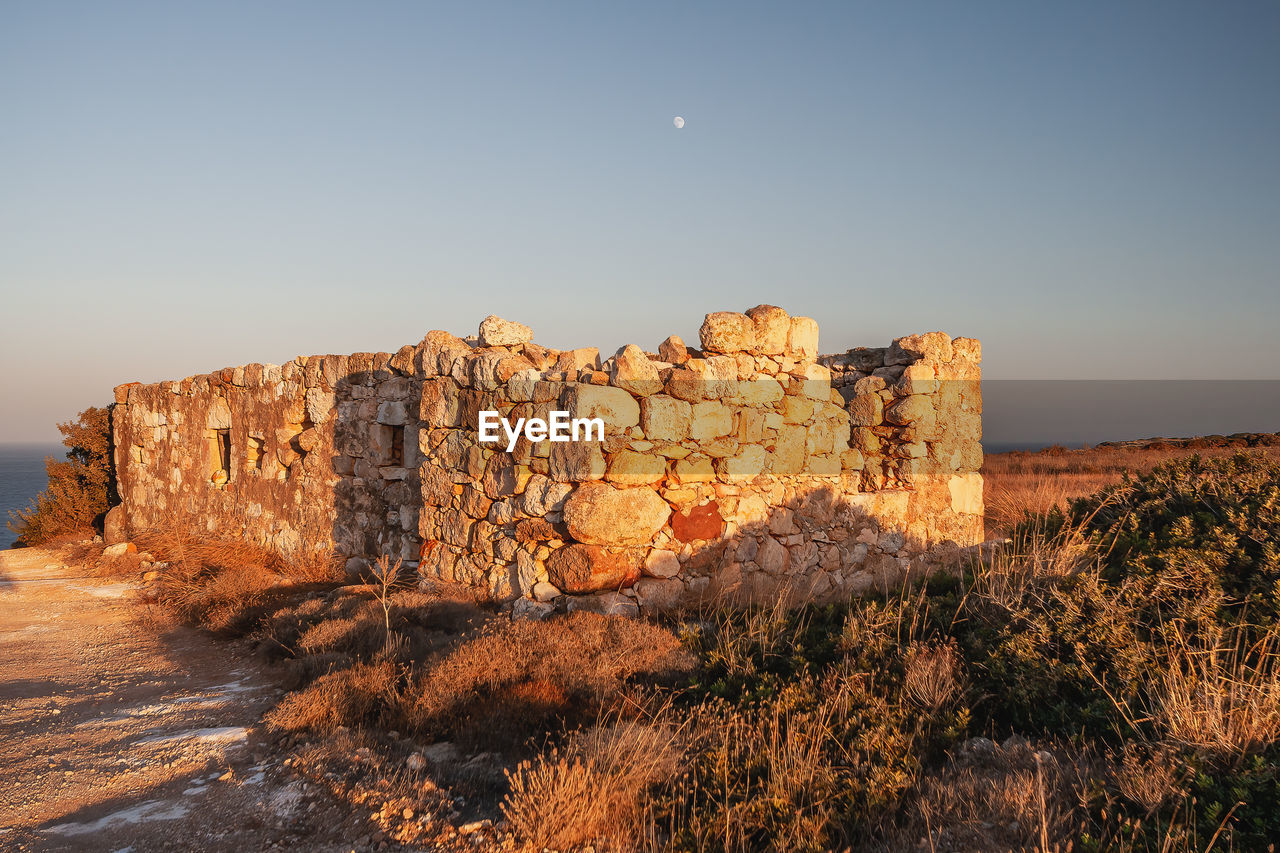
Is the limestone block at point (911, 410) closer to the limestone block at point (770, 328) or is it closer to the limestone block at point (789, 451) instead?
the limestone block at point (789, 451)

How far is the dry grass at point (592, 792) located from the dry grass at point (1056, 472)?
6.27m

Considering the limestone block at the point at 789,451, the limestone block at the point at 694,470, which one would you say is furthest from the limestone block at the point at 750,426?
the limestone block at the point at 694,470

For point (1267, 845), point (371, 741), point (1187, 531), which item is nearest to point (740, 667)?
point (371, 741)

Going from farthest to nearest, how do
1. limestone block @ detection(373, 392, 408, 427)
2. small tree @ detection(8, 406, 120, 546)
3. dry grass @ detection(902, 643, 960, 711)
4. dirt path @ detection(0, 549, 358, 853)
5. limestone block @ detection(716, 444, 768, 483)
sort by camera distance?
small tree @ detection(8, 406, 120, 546) → limestone block @ detection(373, 392, 408, 427) → limestone block @ detection(716, 444, 768, 483) → dry grass @ detection(902, 643, 960, 711) → dirt path @ detection(0, 549, 358, 853)

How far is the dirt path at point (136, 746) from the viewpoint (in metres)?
3.12

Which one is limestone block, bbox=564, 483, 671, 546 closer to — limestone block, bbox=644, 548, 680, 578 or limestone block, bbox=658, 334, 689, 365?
limestone block, bbox=644, 548, 680, 578

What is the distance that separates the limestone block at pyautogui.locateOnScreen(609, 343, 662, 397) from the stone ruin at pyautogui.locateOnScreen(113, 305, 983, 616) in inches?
0.7

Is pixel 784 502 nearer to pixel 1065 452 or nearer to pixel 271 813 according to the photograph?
pixel 271 813

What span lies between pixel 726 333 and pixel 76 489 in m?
12.2

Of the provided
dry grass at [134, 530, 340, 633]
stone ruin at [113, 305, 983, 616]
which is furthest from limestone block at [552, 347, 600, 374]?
dry grass at [134, 530, 340, 633]

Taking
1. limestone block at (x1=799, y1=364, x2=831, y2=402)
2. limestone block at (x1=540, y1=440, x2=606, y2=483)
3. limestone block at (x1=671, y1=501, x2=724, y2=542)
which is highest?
limestone block at (x1=799, y1=364, x2=831, y2=402)

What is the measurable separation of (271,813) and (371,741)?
0.61m

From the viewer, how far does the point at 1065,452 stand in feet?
64.5

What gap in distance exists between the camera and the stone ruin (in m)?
5.49
